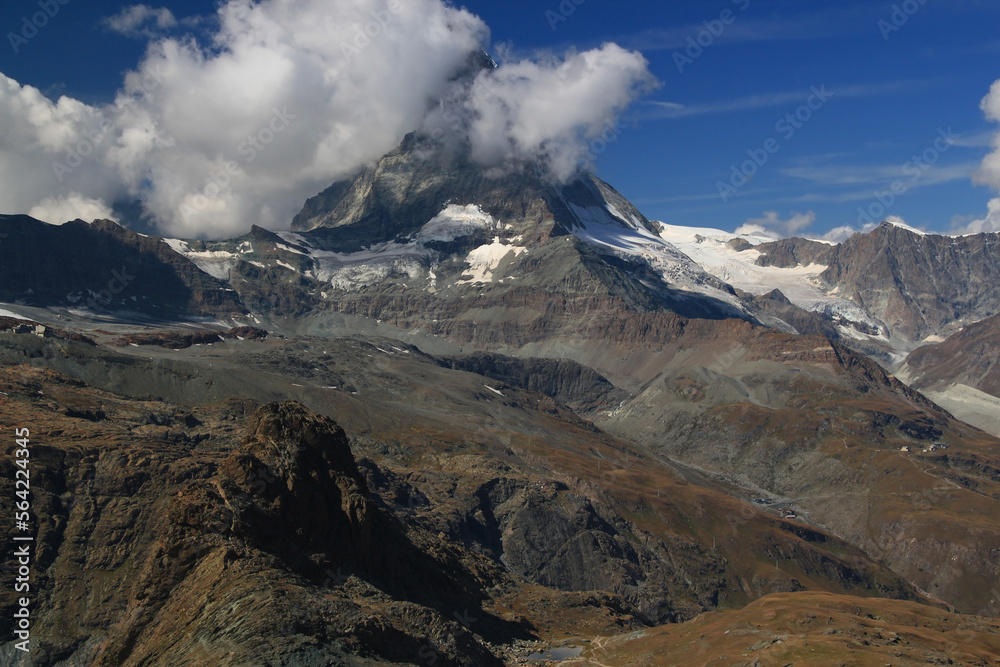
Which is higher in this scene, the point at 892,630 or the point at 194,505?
the point at 194,505

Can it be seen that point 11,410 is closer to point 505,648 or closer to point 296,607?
point 505,648

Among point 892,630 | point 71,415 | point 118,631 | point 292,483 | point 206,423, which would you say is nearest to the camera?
point 118,631

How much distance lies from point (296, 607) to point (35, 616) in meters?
70.6

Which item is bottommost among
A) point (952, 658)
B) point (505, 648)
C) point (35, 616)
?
point (35, 616)

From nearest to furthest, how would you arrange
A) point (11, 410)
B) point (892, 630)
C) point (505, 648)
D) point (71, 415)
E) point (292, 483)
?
point (292, 483), point (505, 648), point (892, 630), point (11, 410), point (71, 415)

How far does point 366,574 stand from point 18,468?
227ft

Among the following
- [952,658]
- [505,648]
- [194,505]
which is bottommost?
[505,648]

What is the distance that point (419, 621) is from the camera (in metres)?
69.2

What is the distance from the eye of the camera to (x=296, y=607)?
180 feet

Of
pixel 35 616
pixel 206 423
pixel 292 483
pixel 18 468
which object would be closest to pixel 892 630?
pixel 292 483

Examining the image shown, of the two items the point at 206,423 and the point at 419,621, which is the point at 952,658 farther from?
the point at 206,423

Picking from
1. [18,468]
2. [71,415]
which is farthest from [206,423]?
[18,468]

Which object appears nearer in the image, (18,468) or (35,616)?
(35,616)

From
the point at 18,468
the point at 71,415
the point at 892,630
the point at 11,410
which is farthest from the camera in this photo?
the point at 71,415
